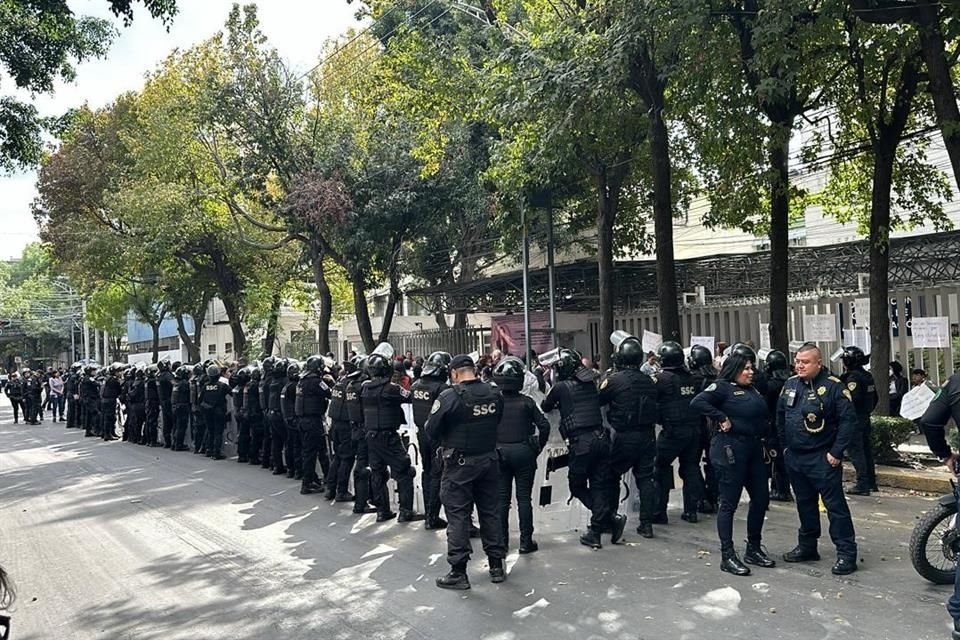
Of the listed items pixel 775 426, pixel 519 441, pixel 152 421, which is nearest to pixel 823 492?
pixel 519 441

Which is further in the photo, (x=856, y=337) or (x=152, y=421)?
(x=152, y=421)

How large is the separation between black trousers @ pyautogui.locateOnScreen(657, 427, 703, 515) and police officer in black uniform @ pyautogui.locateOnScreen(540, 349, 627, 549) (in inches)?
36.7

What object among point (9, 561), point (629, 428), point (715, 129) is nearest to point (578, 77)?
point (715, 129)

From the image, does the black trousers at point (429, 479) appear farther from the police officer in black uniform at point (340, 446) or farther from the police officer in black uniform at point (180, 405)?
the police officer in black uniform at point (180, 405)

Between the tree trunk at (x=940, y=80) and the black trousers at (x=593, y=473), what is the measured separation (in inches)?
224

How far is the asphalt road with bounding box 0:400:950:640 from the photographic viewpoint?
5715 mm

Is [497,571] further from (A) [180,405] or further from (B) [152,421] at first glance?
(B) [152,421]

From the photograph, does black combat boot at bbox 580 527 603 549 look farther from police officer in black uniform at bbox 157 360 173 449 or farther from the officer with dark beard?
police officer in black uniform at bbox 157 360 173 449

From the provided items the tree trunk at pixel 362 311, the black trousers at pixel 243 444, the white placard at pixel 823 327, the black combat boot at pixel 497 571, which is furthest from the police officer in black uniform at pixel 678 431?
the tree trunk at pixel 362 311

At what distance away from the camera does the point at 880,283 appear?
12648 millimetres

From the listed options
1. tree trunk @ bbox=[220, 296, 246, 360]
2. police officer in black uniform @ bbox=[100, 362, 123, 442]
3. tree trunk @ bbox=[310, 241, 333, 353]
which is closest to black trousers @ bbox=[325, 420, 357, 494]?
police officer in black uniform @ bbox=[100, 362, 123, 442]

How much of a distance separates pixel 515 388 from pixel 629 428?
4.06 feet

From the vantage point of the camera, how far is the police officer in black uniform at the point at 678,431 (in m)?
8.61

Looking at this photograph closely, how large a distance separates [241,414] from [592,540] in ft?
26.6
